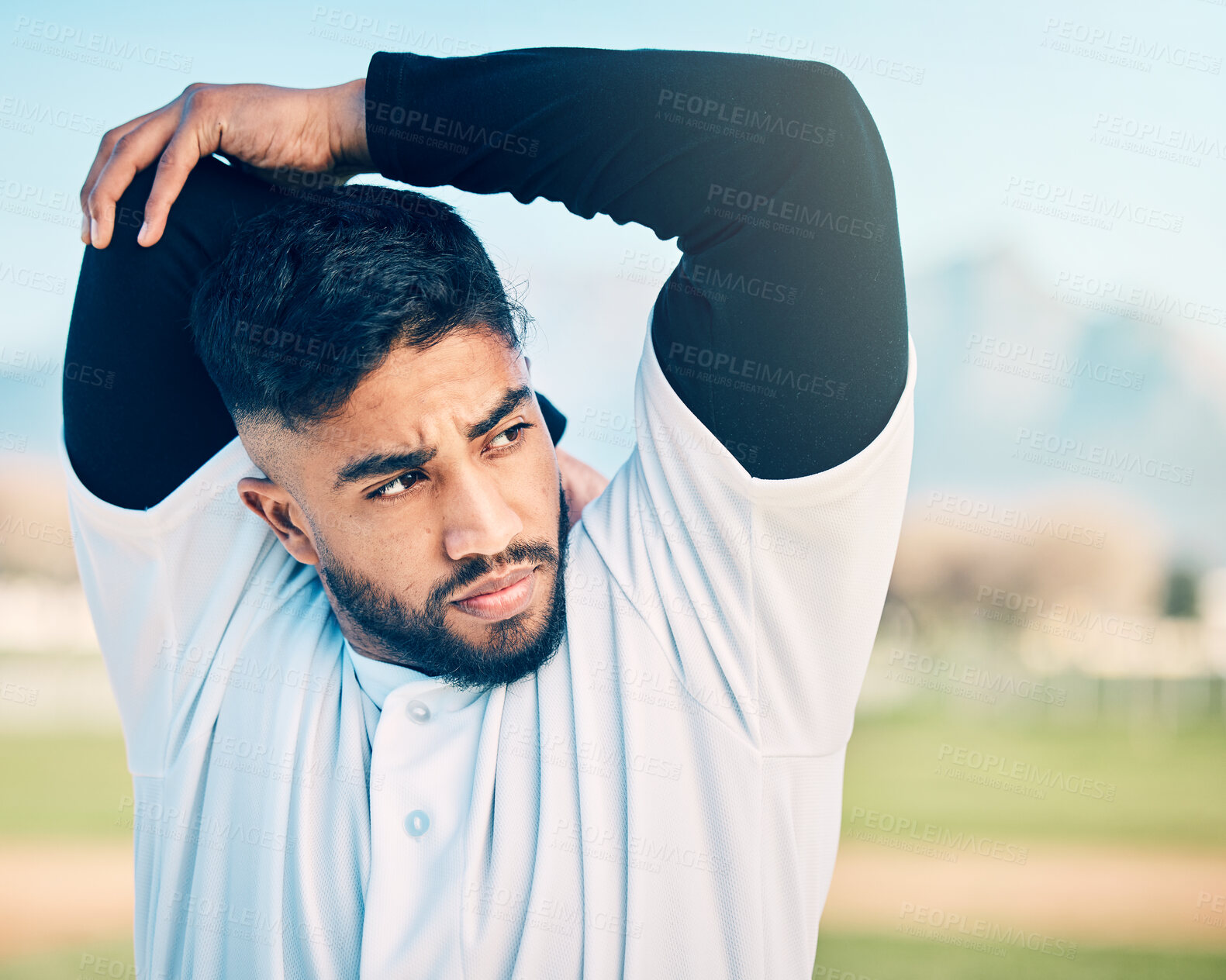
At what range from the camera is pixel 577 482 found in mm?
1767

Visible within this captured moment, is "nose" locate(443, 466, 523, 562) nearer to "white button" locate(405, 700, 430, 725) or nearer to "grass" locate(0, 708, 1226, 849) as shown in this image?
"white button" locate(405, 700, 430, 725)

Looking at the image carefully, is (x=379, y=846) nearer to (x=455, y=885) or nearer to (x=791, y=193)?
(x=455, y=885)

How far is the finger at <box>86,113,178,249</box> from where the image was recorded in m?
1.17

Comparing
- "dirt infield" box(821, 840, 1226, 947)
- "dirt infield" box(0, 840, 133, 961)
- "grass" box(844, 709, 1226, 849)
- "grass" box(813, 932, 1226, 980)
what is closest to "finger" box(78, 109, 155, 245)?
"dirt infield" box(0, 840, 133, 961)

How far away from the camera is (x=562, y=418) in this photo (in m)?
1.64

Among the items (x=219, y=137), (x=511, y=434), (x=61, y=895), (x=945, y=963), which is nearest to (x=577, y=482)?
(x=511, y=434)

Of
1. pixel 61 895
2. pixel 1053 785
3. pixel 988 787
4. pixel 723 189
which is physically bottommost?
pixel 988 787

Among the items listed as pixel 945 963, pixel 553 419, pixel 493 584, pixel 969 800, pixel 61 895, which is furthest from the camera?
pixel 969 800

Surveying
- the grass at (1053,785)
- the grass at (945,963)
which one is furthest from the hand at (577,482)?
the grass at (1053,785)

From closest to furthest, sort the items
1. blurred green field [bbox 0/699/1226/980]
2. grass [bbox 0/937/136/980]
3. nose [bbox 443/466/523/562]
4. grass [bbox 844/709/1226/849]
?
nose [bbox 443/466/523/562] < grass [bbox 0/937/136/980] < blurred green field [bbox 0/699/1226/980] < grass [bbox 844/709/1226/849]

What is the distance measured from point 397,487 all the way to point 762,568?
0.53 meters

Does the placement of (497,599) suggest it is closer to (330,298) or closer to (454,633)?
(454,633)

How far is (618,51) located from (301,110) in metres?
0.48

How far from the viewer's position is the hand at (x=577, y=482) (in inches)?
66.7
